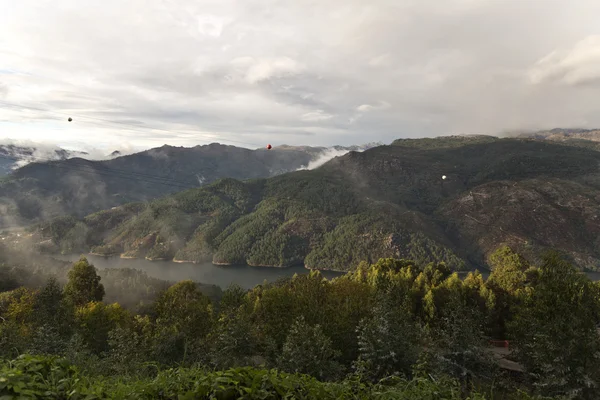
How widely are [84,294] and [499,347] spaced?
58219 mm

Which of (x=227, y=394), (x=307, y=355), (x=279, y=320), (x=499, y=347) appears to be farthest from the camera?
(x=499, y=347)

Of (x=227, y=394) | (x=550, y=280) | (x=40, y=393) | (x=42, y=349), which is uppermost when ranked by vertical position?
(x=40, y=393)

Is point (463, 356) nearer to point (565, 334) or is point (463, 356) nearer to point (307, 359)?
point (565, 334)

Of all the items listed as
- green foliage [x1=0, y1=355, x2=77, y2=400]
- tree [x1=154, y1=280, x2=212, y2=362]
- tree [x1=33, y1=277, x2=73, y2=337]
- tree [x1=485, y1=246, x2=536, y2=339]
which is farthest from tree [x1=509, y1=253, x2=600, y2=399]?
tree [x1=33, y1=277, x2=73, y2=337]

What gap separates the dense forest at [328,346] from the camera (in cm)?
516

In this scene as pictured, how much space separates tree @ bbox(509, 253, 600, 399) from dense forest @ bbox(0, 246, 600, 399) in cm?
6

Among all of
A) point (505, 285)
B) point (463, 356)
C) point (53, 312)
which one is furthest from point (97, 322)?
point (505, 285)

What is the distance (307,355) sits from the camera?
15227mm

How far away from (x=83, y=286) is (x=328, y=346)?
48.3m

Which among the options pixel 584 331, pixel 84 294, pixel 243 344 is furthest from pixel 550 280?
pixel 84 294

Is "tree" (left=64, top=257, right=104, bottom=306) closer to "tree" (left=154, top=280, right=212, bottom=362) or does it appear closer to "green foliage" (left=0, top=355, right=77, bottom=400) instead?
"tree" (left=154, top=280, right=212, bottom=362)

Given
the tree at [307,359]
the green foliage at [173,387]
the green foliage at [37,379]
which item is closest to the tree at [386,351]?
the tree at [307,359]

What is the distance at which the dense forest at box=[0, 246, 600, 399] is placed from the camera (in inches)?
203

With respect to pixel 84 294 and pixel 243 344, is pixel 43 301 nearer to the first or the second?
pixel 84 294
